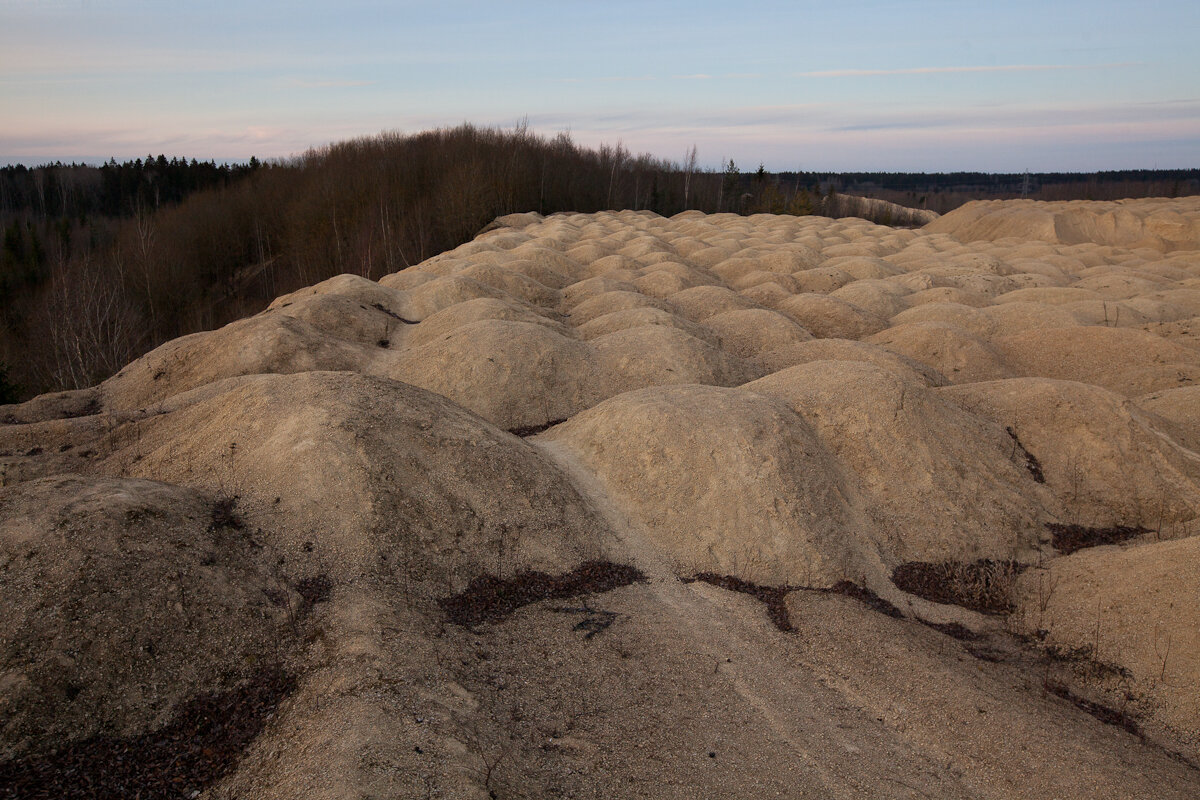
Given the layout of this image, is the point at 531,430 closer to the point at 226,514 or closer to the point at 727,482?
the point at 727,482

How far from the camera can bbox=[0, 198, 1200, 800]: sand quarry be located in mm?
5922

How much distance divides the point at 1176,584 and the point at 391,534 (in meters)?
9.15

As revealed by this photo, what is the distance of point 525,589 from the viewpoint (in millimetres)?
8750

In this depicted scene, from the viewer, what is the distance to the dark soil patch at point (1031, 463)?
1249 cm

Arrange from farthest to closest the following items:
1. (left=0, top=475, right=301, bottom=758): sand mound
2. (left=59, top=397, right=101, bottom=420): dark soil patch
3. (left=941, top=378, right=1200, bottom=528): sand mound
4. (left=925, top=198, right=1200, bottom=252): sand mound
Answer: (left=925, top=198, right=1200, bottom=252): sand mound
(left=59, top=397, right=101, bottom=420): dark soil patch
(left=941, top=378, right=1200, bottom=528): sand mound
(left=0, top=475, right=301, bottom=758): sand mound

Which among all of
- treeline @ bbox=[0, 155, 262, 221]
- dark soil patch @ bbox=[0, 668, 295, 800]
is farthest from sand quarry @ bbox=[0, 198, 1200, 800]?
treeline @ bbox=[0, 155, 262, 221]

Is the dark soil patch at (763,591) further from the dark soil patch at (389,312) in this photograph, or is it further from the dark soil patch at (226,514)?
the dark soil patch at (389,312)

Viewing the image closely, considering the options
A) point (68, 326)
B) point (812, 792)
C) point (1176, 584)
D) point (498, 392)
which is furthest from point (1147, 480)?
point (68, 326)

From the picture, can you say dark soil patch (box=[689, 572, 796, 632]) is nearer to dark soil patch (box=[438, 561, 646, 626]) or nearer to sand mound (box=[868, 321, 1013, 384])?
dark soil patch (box=[438, 561, 646, 626])

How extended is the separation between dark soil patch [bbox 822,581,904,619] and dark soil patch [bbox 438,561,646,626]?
2.59 m

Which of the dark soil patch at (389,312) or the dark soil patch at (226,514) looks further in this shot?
the dark soil patch at (389,312)

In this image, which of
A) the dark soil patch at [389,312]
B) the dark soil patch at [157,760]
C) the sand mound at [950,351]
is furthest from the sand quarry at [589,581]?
the dark soil patch at [389,312]

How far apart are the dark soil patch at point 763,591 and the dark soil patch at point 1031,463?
590 cm

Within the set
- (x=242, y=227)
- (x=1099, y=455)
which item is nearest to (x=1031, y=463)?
(x=1099, y=455)
